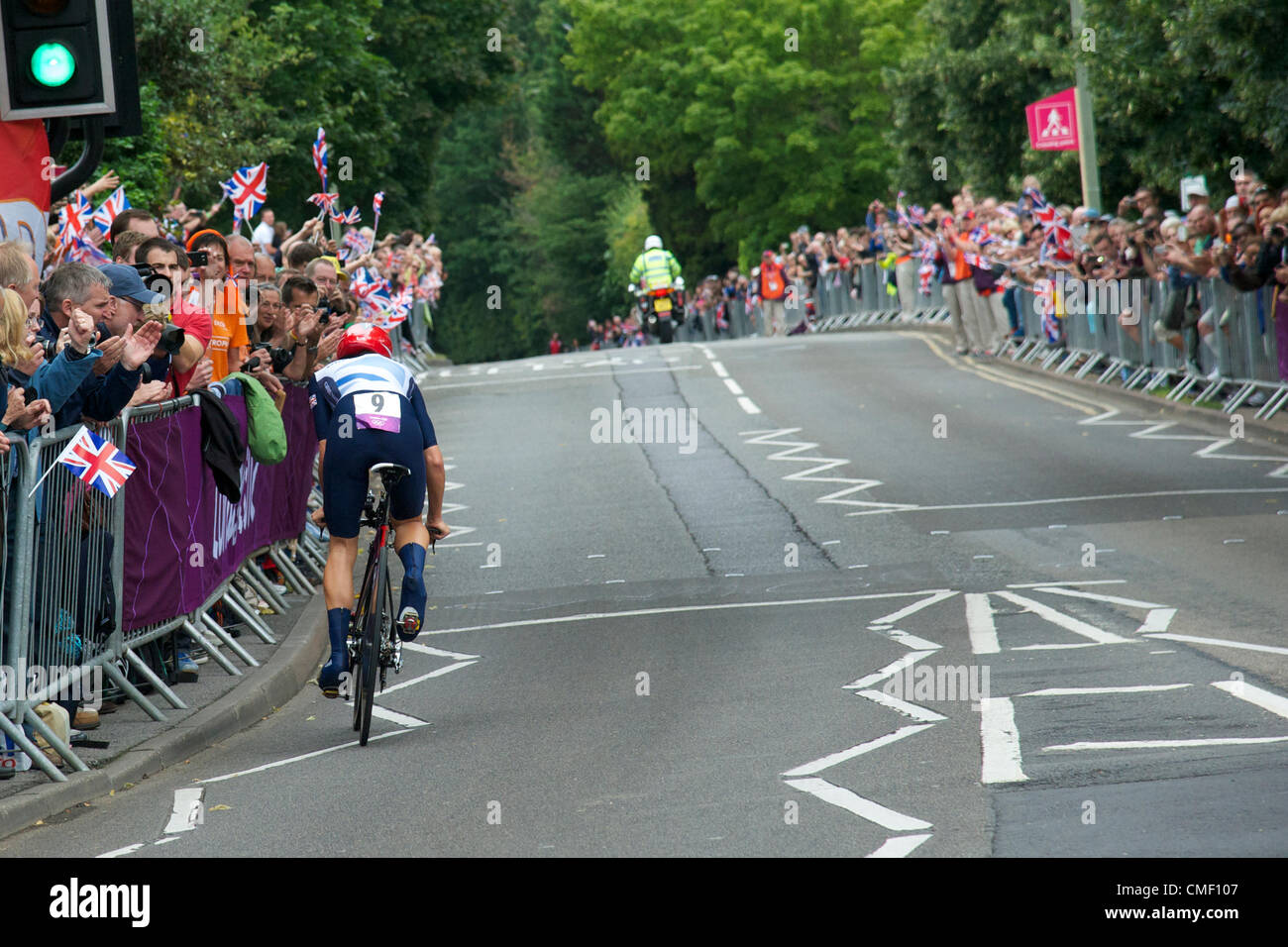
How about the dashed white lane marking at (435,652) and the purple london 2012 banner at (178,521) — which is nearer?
the purple london 2012 banner at (178,521)

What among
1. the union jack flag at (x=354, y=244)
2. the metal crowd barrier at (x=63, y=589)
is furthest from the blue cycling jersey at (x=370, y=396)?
the union jack flag at (x=354, y=244)

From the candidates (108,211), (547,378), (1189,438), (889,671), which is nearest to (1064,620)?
(889,671)

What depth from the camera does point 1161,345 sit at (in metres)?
23.8

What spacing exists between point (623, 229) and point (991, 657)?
2812 inches

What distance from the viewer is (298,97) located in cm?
3988

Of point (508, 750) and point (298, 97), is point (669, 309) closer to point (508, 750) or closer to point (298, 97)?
point (298, 97)

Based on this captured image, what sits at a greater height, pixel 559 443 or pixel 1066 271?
pixel 1066 271

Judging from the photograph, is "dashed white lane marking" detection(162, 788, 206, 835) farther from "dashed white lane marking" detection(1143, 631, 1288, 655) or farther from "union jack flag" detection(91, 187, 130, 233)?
"union jack flag" detection(91, 187, 130, 233)

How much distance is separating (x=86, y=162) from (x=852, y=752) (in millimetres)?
4976

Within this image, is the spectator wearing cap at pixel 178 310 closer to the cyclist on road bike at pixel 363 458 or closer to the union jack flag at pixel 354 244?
the cyclist on road bike at pixel 363 458

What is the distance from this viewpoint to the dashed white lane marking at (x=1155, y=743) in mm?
8094

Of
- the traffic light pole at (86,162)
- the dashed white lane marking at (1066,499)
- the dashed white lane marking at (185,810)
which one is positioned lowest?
the dashed white lane marking at (185,810)

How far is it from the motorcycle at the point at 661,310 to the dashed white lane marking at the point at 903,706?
28489mm
